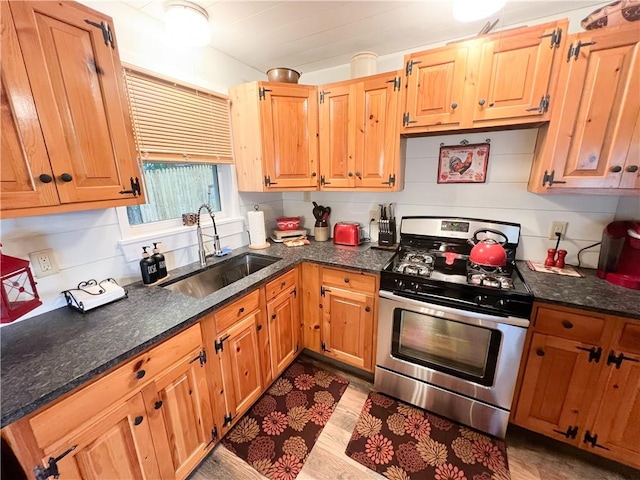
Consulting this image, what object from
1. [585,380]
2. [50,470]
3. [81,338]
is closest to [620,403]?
[585,380]

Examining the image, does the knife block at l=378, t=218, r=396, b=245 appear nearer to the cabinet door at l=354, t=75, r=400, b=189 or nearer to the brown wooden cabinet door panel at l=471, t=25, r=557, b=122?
the cabinet door at l=354, t=75, r=400, b=189

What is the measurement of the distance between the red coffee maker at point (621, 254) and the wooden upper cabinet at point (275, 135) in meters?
1.93

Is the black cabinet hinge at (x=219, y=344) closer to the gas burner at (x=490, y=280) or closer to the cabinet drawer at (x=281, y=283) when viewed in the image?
the cabinet drawer at (x=281, y=283)

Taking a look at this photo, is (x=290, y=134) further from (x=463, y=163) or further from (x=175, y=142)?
(x=463, y=163)

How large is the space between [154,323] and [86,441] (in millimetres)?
419

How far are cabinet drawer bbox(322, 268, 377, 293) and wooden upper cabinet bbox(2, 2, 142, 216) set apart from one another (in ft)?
4.30

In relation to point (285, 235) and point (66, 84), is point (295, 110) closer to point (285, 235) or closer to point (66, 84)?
point (285, 235)

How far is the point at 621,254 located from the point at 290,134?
2254 millimetres

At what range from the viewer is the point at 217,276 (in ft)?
6.51

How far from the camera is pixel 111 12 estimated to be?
1.37m

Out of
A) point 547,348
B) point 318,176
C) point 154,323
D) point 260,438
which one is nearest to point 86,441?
point 154,323

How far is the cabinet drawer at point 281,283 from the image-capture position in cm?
175

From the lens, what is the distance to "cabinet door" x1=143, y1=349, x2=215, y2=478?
3.68 feet

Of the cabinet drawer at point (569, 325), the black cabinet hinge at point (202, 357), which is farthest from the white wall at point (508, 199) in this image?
the black cabinet hinge at point (202, 357)
